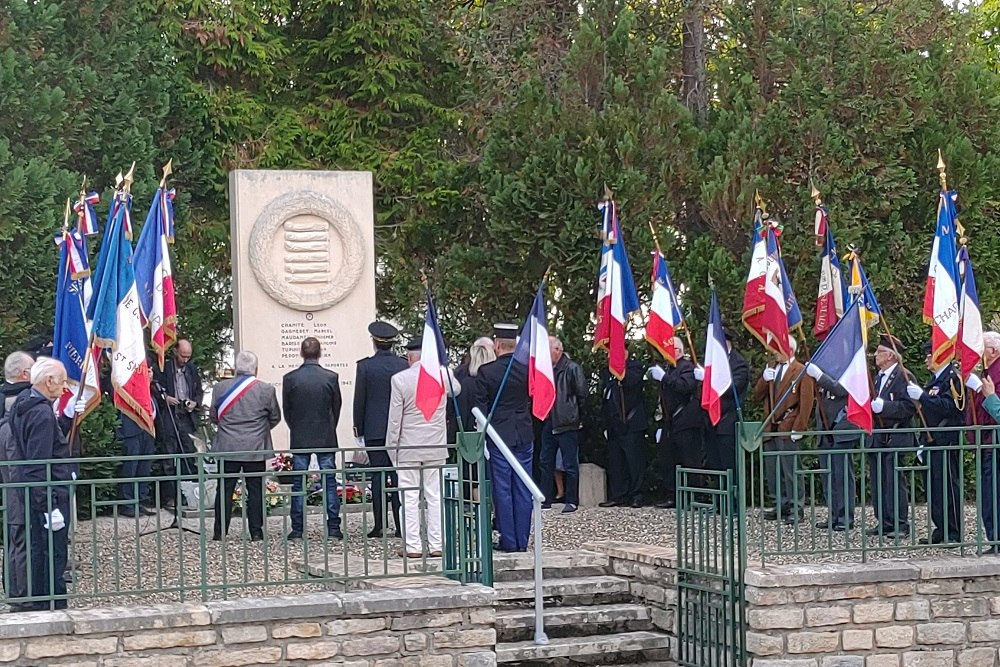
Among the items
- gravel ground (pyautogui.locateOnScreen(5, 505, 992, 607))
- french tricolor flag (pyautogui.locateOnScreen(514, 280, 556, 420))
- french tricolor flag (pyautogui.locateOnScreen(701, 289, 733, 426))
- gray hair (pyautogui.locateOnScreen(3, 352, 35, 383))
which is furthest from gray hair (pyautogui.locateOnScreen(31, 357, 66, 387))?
french tricolor flag (pyautogui.locateOnScreen(701, 289, 733, 426))

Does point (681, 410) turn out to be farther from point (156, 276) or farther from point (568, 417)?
point (156, 276)

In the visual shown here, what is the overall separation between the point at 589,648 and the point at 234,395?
3502mm

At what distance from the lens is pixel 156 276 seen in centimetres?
1067

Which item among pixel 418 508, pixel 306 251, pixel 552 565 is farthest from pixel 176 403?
pixel 552 565

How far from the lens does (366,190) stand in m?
15.6

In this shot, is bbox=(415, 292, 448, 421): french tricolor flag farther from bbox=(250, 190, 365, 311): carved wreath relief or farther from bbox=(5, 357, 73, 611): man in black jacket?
bbox=(250, 190, 365, 311): carved wreath relief

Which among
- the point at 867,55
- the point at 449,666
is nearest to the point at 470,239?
the point at 867,55

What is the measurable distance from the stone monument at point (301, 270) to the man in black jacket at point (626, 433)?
2525 mm

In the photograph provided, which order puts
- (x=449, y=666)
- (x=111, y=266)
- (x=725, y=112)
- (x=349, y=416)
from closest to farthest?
(x=449, y=666)
(x=111, y=266)
(x=349, y=416)
(x=725, y=112)

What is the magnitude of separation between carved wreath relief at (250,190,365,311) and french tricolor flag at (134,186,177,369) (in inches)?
147

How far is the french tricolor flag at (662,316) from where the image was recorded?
41.4 feet

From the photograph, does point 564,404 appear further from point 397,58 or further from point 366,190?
point 397,58

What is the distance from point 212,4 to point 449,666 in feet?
40.1

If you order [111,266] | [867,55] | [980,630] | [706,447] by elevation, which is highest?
[867,55]
